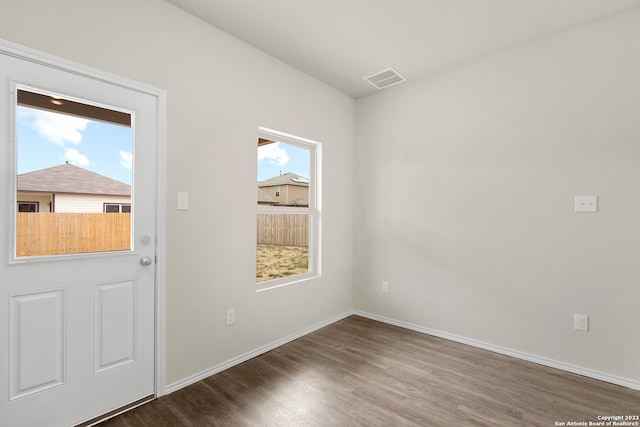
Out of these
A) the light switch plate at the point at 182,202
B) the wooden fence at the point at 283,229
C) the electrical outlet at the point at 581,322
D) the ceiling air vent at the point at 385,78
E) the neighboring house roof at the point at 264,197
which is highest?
the ceiling air vent at the point at 385,78

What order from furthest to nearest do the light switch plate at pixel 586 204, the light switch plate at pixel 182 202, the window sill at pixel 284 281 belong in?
the window sill at pixel 284 281, the light switch plate at pixel 586 204, the light switch plate at pixel 182 202

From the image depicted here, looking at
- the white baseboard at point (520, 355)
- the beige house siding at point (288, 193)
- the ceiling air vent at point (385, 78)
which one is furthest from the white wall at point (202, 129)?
the white baseboard at point (520, 355)

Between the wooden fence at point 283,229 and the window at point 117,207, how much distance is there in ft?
3.65

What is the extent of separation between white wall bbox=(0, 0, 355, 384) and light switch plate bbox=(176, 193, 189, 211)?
0.13ft

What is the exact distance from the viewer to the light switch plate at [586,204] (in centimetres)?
229

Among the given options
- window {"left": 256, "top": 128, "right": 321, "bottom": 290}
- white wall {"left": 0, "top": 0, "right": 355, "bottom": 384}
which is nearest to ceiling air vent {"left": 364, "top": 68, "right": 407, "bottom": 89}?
white wall {"left": 0, "top": 0, "right": 355, "bottom": 384}

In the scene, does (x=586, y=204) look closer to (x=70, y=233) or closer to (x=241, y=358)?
(x=241, y=358)

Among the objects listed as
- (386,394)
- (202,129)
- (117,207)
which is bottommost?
(386,394)

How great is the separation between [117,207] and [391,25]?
7.72ft

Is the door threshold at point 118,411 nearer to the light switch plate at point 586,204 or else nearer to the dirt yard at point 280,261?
the dirt yard at point 280,261

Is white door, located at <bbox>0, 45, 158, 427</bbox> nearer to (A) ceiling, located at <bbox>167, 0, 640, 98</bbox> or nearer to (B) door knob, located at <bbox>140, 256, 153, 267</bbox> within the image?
(B) door knob, located at <bbox>140, 256, 153, 267</bbox>

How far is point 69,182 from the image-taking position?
67.2 inches

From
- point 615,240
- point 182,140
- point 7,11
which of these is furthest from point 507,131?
point 7,11

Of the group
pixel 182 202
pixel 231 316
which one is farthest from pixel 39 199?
pixel 231 316
